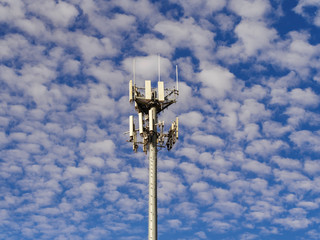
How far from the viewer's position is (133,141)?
5678 centimetres

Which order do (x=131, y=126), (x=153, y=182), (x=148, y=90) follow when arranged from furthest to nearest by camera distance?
(x=148, y=90) → (x=131, y=126) → (x=153, y=182)

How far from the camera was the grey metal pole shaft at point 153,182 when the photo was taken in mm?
50844

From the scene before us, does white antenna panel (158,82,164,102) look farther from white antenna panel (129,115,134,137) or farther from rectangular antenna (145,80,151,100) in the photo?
white antenna panel (129,115,134,137)

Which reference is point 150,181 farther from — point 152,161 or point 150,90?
point 150,90

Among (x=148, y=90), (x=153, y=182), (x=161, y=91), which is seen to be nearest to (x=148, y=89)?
(x=148, y=90)

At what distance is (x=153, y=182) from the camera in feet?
174

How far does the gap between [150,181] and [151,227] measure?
17.1ft

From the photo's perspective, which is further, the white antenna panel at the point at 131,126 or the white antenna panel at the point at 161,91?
the white antenna panel at the point at 131,126

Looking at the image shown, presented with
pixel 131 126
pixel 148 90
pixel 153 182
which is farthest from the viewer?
pixel 148 90

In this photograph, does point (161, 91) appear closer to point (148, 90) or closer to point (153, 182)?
point (148, 90)

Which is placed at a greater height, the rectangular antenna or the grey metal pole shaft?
the rectangular antenna

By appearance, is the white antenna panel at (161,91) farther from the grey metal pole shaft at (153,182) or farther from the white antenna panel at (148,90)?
the grey metal pole shaft at (153,182)

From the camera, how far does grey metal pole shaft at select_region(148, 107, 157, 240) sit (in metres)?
50.8

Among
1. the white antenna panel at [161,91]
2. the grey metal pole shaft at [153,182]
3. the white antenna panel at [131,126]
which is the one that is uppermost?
the white antenna panel at [161,91]
